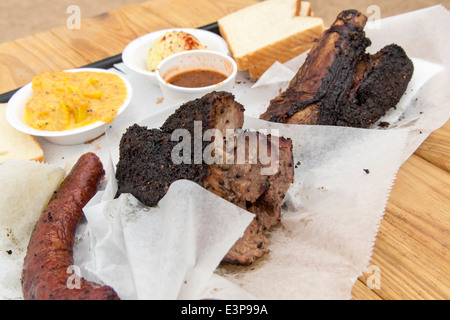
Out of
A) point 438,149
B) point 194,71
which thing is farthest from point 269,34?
point 438,149

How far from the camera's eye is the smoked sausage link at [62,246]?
1604 mm

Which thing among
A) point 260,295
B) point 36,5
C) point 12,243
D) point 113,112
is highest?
point 260,295

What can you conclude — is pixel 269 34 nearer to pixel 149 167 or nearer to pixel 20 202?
pixel 149 167

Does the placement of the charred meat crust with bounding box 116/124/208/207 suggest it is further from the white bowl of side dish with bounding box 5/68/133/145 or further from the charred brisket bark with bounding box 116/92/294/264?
the white bowl of side dish with bounding box 5/68/133/145

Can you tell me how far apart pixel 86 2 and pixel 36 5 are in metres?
0.94

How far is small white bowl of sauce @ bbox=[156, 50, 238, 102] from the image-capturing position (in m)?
2.95

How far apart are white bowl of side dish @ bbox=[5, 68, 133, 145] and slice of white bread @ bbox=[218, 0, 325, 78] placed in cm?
104

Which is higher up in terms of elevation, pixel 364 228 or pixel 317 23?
pixel 317 23

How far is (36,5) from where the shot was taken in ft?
25.2

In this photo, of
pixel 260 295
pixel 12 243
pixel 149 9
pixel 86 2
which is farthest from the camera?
pixel 86 2

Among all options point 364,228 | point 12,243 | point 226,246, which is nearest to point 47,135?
point 12,243

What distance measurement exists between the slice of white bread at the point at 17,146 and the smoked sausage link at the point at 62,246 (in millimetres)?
576

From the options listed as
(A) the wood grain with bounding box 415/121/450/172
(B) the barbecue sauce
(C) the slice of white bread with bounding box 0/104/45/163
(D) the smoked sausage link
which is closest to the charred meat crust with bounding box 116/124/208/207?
(D) the smoked sausage link
